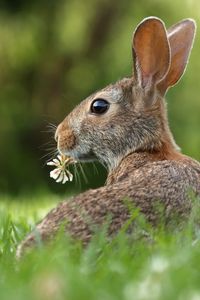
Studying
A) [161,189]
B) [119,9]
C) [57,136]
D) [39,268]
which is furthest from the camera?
[119,9]

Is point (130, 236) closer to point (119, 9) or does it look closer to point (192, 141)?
point (192, 141)

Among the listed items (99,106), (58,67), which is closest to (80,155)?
(99,106)

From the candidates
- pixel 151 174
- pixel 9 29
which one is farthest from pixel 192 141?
pixel 151 174

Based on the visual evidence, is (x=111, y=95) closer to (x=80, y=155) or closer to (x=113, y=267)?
(x=80, y=155)

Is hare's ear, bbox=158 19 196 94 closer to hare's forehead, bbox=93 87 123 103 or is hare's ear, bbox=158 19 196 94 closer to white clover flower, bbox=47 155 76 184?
hare's forehead, bbox=93 87 123 103

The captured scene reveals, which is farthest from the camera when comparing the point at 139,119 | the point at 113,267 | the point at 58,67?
the point at 58,67

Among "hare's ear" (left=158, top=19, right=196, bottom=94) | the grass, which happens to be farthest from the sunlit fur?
the grass
